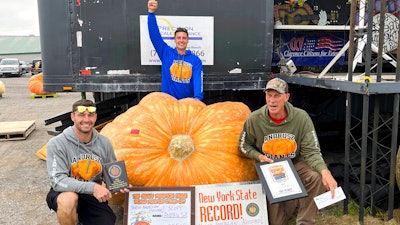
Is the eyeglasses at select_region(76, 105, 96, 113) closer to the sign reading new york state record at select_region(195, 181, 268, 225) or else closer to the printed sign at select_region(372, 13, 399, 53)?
the sign reading new york state record at select_region(195, 181, 268, 225)

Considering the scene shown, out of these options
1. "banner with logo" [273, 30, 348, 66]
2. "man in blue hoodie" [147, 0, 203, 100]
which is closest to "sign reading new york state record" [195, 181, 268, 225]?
"man in blue hoodie" [147, 0, 203, 100]

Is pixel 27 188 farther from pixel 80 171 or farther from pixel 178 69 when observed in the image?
pixel 178 69

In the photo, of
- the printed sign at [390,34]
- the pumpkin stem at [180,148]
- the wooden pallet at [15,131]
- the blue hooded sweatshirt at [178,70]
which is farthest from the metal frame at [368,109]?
the wooden pallet at [15,131]

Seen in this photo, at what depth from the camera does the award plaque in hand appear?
10.2ft

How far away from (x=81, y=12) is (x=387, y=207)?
158 inches

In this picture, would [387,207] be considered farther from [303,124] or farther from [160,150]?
[160,150]

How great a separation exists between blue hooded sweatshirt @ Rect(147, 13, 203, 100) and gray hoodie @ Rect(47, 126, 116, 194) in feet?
4.91

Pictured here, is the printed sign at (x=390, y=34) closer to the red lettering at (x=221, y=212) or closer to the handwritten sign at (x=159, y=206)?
the red lettering at (x=221, y=212)

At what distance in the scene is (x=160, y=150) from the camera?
3.70 m

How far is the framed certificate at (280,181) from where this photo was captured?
318 centimetres

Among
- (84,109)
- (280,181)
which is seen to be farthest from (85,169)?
(280,181)

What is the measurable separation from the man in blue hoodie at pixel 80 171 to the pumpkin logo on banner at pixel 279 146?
1351 millimetres

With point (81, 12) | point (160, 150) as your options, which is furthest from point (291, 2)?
point (160, 150)

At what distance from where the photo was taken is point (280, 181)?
3.29 meters
